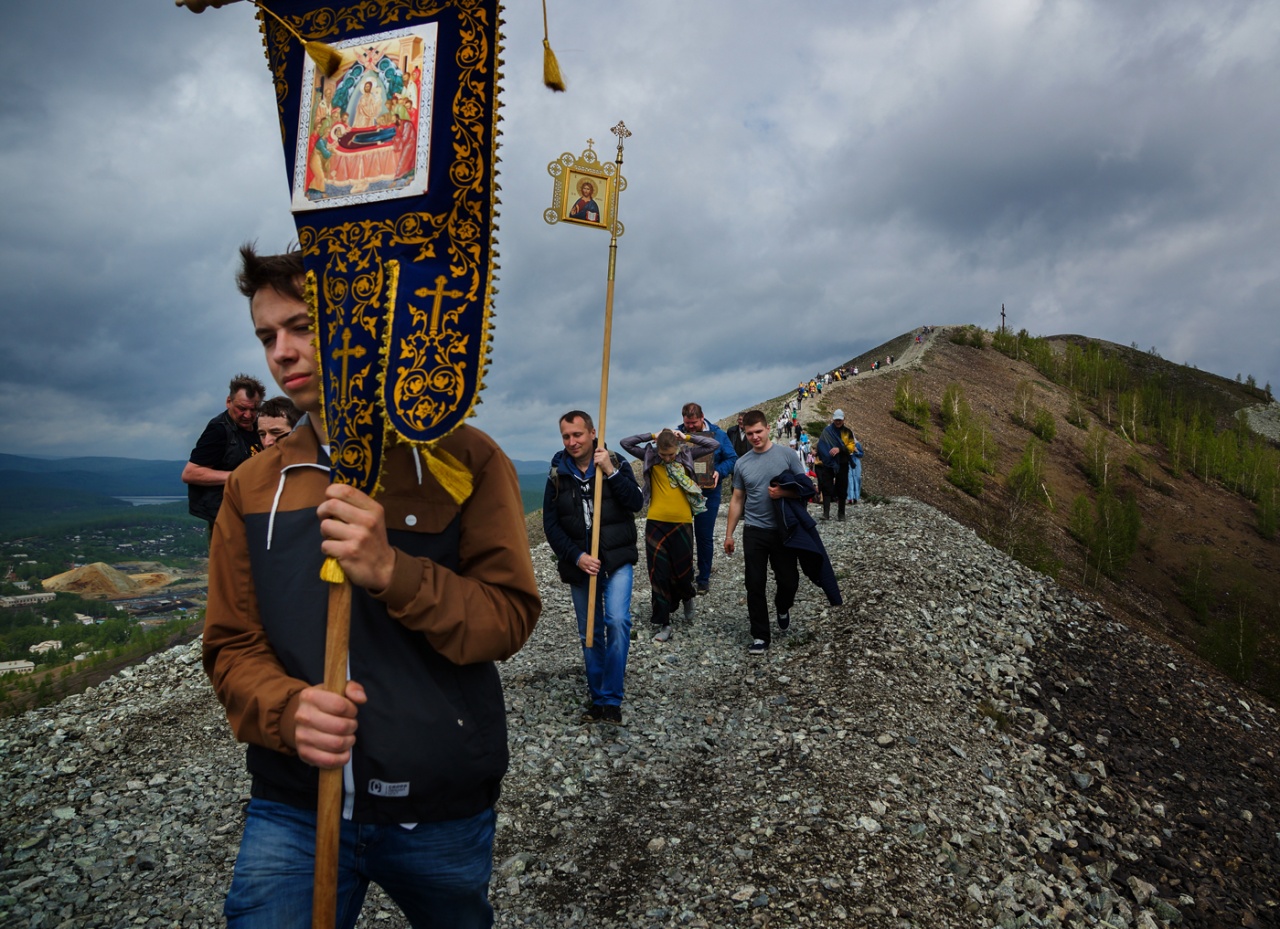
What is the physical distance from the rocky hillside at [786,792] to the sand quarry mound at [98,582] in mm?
16826

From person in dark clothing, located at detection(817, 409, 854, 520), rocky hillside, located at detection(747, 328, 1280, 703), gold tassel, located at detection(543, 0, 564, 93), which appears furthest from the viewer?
rocky hillside, located at detection(747, 328, 1280, 703)

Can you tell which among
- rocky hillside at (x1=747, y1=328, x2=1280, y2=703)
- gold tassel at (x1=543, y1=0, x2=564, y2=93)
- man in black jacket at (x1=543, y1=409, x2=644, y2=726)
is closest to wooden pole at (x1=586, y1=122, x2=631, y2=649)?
man in black jacket at (x1=543, y1=409, x2=644, y2=726)

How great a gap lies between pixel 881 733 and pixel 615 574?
2.91 meters

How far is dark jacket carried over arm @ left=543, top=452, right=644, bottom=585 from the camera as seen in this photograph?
661cm

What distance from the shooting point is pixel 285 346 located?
1864mm

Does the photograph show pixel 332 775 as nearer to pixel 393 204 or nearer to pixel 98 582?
pixel 393 204

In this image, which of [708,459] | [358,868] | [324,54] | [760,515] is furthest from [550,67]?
[708,459]

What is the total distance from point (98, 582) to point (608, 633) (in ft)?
78.2

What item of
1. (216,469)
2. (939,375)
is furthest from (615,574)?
(939,375)

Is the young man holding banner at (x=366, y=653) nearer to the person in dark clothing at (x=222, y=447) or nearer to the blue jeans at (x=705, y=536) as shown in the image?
the person in dark clothing at (x=222, y=447)

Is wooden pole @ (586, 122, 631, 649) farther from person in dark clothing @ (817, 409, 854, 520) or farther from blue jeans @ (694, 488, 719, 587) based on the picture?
person in dark clothing @ (817, 409, 854, 520)


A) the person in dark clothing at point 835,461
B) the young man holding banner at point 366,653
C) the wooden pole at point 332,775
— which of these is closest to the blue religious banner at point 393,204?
the young man holding banner at point 366,653

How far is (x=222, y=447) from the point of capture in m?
6.34

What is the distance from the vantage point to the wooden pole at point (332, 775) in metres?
1.67
